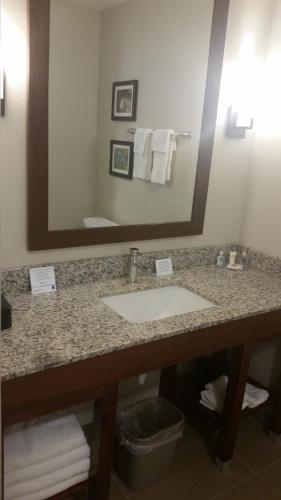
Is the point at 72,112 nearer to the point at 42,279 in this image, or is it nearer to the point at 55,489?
the point at 42,279

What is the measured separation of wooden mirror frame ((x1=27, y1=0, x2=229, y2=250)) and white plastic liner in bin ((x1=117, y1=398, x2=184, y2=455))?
2.72 ft

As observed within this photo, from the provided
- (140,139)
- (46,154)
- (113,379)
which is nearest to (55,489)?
(113,379)

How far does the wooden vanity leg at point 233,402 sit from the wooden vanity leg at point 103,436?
65 cm

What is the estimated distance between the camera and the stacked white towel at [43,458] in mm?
1212

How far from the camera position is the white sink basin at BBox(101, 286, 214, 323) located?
1648 millimetres

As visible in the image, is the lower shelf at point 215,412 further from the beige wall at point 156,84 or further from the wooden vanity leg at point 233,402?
the beige wall at point 156,84

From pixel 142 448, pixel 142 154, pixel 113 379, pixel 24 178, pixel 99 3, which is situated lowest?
pixel 142 448

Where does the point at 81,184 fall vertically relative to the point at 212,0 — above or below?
below

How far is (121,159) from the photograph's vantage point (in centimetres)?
175

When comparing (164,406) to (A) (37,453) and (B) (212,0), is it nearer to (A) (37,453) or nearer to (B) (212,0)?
(A) (37,453)

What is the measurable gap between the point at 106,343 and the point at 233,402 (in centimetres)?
83

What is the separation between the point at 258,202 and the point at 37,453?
1621 mm

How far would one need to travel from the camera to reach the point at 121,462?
171cm

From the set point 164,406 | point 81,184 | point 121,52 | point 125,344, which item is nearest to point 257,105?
point 121,52
